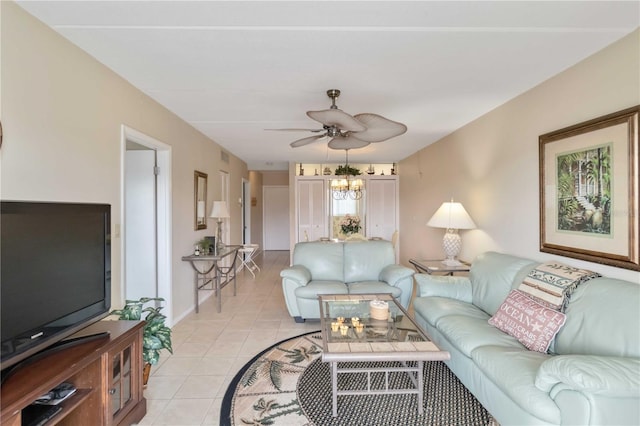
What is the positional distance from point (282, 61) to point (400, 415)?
2.60 metres

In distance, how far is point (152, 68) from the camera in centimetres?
243

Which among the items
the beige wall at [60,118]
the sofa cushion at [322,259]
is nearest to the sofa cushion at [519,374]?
the sofa cushion at [322,259]

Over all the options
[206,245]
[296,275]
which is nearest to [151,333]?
[296,275]

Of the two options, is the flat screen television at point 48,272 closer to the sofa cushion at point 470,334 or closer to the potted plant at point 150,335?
the potted plant at point 150,335

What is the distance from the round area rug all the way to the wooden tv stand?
61cm

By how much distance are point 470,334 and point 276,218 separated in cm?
860

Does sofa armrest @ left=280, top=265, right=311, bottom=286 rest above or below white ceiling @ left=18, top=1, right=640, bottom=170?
below

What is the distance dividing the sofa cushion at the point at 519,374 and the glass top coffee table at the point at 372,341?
0.80ft


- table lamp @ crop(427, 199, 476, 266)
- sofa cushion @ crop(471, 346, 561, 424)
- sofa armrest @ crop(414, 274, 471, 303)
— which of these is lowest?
sofa cushion @ crop(471, 346, 561, 424)

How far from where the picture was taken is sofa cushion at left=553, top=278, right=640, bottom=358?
1655mm

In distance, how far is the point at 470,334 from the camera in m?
2.14

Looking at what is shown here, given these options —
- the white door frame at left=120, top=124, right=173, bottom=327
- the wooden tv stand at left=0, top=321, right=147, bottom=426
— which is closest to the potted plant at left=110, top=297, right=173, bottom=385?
the wooden tv stand at left=0, top=321, right=147, bottom=426

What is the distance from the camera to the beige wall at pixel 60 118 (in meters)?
1.66

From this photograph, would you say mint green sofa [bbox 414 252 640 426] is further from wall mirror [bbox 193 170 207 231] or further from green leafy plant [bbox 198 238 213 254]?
wall mirror [bbox 193 170 207 231]
